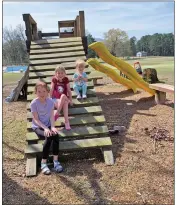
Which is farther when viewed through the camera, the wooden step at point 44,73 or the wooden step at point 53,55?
the wooden step at point 53,55

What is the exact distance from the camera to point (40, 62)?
6.45 meters

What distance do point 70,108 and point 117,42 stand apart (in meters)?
32.2

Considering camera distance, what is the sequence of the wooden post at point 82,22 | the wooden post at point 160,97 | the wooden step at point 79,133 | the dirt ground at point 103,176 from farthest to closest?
the wooden post at point 82,22 → the wooden post at point 160,97 → the wooden step at point 79,133 → the dirt ground at point 103,176

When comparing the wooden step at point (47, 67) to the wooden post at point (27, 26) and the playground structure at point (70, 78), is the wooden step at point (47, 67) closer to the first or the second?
the playground structure at point (70, 78)

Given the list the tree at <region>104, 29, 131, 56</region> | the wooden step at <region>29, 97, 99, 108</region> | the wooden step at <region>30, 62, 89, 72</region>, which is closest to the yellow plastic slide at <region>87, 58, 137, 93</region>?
the wooden step at <region>30, 62, 89, 72</region>

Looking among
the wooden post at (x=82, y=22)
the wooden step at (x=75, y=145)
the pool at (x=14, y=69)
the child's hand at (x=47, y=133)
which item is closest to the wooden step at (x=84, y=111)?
the wooden step at (x=75, y=145)

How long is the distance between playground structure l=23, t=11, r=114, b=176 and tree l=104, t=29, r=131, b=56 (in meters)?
26.1

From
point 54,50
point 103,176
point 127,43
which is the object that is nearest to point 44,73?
point 54,50

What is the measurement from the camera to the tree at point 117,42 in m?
34.1

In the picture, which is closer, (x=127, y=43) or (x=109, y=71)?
(x=109, y=71)

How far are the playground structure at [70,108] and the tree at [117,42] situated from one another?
26.1 metres

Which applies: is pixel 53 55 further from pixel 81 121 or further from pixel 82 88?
pixel 81 121

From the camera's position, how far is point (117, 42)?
35.6 m

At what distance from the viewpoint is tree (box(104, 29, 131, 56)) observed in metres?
34.1
